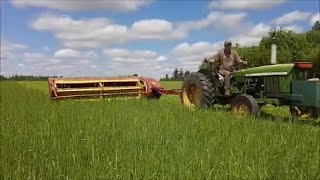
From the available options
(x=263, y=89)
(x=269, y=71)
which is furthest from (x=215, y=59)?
(x=269, y=71)

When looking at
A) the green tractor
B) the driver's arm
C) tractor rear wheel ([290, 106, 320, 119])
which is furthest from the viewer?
the driver's arm

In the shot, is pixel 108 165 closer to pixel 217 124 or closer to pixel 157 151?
pixel 157 151

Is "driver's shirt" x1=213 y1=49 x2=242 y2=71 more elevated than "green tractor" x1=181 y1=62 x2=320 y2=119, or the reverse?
"driver's shirt" x1=213 y1=49 x2=242 y2=71

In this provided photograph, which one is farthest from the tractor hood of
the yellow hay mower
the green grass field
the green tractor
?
the yellow hay mower

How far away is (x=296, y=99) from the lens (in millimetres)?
9594

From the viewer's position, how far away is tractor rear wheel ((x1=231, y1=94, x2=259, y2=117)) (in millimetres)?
9945

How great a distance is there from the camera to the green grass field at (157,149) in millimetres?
4613

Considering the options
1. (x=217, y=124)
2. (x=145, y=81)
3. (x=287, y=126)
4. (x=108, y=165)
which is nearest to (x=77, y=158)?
(x=108, y=165)

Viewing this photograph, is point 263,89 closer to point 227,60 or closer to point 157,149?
point 227,60

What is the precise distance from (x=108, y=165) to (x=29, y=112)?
6477 mm

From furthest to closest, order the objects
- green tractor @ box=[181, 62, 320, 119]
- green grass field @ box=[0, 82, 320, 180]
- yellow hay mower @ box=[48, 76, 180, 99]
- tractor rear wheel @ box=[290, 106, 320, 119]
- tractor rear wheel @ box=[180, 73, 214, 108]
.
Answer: yellow hay mower @ box=[48, 76, 180, 99] < tractor rear wheel @ box=[180, 73, 214, 108] < tractor rear wheel @ box=[290, 106, 320, 119] < green tractor @ box=[181, 62, 320, 119] < green grass field @ box=[0, 82, 320, 180]

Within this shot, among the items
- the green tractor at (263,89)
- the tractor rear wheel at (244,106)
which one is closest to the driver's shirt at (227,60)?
the green tractor at (263,89)

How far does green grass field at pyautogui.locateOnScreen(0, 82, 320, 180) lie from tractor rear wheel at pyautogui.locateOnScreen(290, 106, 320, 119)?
2.07 meters

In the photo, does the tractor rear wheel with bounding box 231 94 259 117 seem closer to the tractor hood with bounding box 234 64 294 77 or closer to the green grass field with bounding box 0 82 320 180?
the tractor hood with bounding box 234 64 294 77
